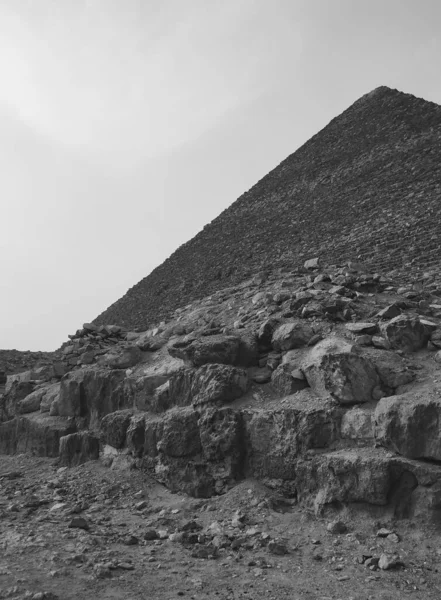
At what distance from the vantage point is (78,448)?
577 centimetres

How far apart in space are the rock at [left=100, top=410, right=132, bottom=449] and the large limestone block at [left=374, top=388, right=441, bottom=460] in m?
2.71

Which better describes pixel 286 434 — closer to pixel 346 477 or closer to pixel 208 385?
pixel 346 477

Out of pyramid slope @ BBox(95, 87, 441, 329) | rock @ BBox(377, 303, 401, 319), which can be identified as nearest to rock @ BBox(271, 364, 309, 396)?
rock @ BBox(377, 303, 401, 319)

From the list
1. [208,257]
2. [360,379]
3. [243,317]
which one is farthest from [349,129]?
[360,379]

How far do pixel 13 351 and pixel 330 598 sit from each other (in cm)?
1642

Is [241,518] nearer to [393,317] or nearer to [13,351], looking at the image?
[393,317]

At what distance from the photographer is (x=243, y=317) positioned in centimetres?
612

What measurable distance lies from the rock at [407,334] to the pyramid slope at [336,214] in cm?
669

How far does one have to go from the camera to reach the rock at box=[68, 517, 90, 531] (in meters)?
3.83

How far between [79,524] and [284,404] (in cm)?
175

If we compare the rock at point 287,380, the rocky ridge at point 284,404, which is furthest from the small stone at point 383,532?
the rock at point 287,380

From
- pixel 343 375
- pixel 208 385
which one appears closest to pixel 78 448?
pixel 208 385

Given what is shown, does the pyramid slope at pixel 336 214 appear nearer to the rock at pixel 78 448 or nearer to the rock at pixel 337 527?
the rock at pixel 78 448

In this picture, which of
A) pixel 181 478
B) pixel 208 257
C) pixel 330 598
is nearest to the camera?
pixel 330 598
